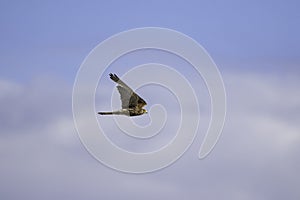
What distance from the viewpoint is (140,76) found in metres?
89.2

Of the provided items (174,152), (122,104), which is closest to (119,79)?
(122,104)

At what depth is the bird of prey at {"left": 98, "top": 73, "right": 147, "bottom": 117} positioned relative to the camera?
86125 millimetres

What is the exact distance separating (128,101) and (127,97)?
43cm

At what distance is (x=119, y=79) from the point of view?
86.1 metres

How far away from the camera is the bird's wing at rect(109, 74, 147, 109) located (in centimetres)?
8600

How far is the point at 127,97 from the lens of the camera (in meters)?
87.4

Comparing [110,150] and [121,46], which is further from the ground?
[121,46]

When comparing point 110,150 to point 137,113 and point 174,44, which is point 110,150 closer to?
point 137,113

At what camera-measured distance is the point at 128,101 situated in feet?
288

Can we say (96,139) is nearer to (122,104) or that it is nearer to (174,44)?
(122,104)

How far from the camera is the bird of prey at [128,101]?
86125 mm

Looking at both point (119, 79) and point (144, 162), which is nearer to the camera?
Answer: point (119, 79)

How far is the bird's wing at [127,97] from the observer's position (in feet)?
282

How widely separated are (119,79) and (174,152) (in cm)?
815
